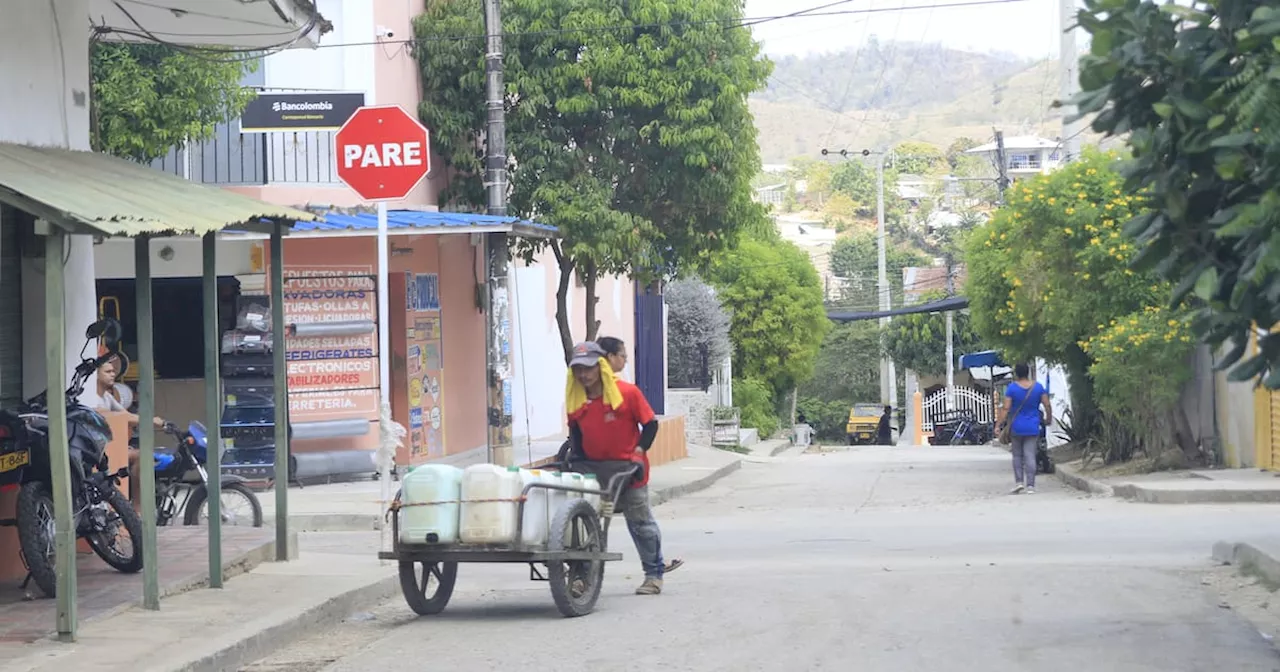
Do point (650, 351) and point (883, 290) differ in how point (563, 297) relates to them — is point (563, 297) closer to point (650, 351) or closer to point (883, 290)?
point (650, 351)

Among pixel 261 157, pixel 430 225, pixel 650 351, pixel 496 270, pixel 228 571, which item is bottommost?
pixel 228 571

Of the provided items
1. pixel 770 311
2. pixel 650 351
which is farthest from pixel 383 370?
pixel 770 311

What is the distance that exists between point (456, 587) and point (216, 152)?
11659 mm

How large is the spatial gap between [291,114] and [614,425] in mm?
12230

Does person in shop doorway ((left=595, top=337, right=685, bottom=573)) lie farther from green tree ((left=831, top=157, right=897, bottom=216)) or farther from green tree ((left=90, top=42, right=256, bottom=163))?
green tree ((left=831, top=157, right=897, bottom=216))

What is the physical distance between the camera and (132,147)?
20031 millimetres

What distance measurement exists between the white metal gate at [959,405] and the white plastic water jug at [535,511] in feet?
171

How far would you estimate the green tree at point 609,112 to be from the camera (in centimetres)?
2339

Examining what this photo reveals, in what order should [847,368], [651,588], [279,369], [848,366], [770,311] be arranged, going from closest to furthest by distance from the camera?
[651,588] → [279,369] → [770,311] → [848,366] → [847,368]

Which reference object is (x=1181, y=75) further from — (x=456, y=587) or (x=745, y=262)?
(x=745, y=262)

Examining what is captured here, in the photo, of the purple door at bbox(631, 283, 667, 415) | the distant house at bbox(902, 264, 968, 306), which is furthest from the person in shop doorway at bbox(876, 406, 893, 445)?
the purple door at bbox(631, 283, 667, 415)

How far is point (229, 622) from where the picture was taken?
9336 millimetres

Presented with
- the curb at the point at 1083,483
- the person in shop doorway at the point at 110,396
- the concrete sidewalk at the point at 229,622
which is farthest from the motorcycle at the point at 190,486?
the curb at the point at 1083,483

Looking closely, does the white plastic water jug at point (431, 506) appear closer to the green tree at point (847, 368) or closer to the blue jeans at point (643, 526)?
the blue jeans at point (643, 526)
